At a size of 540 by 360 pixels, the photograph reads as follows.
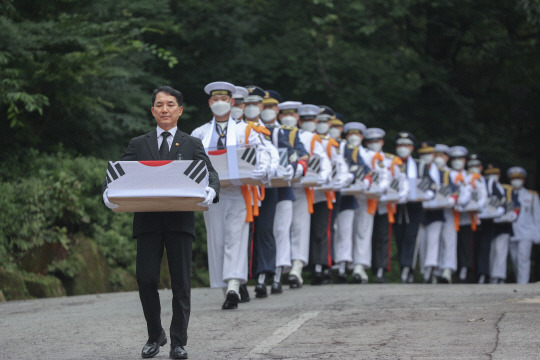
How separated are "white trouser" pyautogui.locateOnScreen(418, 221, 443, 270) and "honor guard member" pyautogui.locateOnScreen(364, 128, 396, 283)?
149 cm

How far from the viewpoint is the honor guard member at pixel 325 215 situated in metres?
16.4

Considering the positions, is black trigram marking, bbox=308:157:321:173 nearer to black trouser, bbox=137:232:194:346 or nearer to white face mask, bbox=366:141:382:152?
white face mask, bbox=366:141:382:152

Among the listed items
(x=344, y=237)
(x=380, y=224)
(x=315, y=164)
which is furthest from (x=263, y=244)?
(x=380, y=224)

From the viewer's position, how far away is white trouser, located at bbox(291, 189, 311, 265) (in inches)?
611

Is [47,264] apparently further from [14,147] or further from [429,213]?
[429,213]

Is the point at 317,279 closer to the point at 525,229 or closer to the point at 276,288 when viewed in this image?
the point at 276,288

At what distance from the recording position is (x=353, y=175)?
1728cm

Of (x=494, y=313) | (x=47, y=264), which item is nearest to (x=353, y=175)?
(x=47, y=264)

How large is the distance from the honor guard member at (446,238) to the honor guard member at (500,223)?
1746 millimetres

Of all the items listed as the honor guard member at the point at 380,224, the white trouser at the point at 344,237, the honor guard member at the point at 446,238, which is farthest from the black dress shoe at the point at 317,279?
the honor guard member at the point at 446,238

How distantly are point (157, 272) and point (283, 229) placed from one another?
6735 mm

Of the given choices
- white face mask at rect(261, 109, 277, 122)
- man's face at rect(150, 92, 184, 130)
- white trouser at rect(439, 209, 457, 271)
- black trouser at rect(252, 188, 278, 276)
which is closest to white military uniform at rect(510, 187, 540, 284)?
white trouser at rect(439, 209, 457, 271)

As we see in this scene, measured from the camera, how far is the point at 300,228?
1559 cm

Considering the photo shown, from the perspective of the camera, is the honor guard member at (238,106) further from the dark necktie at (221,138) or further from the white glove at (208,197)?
the white glove at (208,197)
